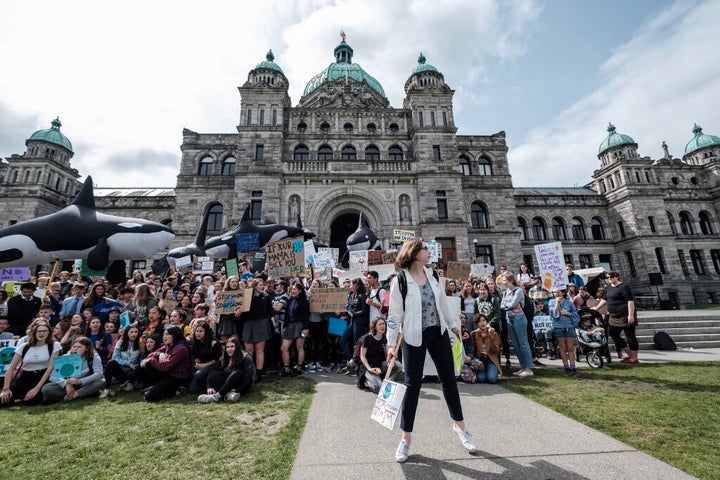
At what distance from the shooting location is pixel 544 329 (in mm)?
9133

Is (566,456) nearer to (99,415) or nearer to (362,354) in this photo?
(362,354)

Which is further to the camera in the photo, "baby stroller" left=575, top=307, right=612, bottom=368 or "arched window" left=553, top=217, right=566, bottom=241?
"arched window" left=553, top=217, right=566, bottom=241

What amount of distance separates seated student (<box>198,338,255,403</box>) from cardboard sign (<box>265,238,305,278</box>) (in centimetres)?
503

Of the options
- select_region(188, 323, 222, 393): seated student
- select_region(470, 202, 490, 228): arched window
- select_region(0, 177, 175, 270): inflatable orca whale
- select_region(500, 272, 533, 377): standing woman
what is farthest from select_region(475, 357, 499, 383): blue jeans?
select_region(470, 202, 490, 228): arched window

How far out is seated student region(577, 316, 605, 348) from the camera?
25.6 ft

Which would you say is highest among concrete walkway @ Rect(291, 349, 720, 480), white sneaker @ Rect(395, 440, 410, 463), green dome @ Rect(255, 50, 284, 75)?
green dome @ Rect(255, 50, 284, 75)

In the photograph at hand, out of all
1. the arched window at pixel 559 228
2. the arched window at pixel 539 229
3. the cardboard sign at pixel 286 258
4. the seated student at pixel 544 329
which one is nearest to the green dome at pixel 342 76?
the arched window at pixel 539 229

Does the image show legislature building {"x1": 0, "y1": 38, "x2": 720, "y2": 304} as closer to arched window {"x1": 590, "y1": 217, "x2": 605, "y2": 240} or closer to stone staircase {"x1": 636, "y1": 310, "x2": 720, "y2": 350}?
arched window {"x1": 590, "y1": 217, "x2": 605, "y2": 240}

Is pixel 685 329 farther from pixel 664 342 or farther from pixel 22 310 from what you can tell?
pixel 22 310

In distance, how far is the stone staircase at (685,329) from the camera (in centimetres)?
1035

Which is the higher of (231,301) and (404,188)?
(404,188)

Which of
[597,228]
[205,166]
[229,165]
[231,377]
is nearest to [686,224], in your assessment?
[597,228]

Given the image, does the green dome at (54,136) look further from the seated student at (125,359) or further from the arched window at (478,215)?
the arched window at (478,215)

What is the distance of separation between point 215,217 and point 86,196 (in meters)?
18.2
